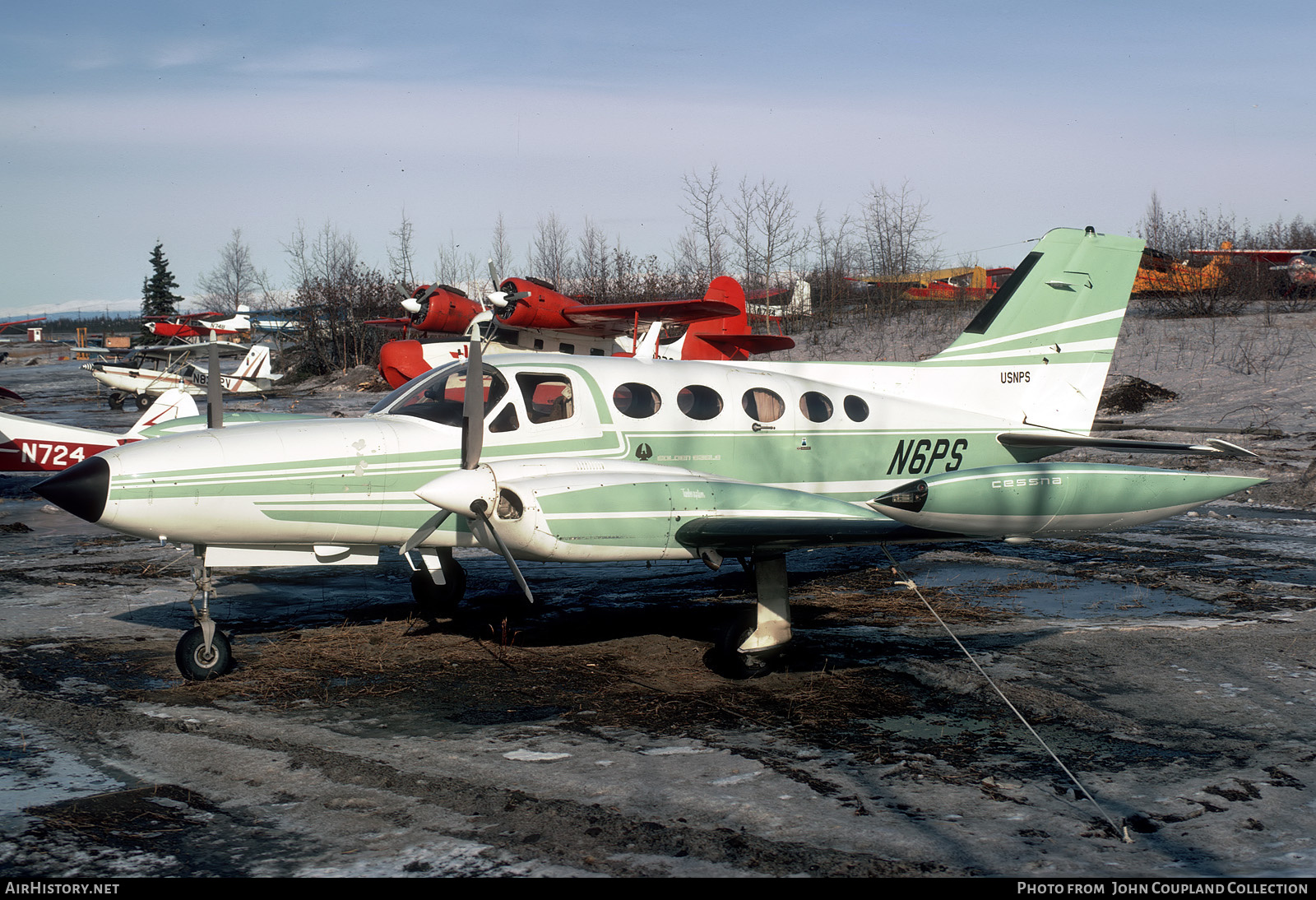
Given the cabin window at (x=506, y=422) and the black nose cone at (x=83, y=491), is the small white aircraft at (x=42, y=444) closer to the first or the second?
the black nose cone at (x=83, y=491)

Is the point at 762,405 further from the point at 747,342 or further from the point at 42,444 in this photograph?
the point at 42,444

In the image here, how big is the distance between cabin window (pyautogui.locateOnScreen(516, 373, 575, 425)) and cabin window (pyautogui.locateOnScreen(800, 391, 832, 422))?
101 inches

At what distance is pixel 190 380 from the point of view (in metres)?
38.2

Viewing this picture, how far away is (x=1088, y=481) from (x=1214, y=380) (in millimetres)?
19704

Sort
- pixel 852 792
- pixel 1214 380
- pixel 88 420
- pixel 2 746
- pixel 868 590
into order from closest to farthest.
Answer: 1. pixel 852 792
2. pixel 2 746
3. pixel 868 590
4. pixel 1214 380
5. pixel 88 420

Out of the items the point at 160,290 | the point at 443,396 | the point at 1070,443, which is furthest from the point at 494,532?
the point at 160,290

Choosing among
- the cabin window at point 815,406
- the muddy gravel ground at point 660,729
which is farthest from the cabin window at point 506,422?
the cabin window at point 815,406

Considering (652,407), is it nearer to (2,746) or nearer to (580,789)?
(580,789)

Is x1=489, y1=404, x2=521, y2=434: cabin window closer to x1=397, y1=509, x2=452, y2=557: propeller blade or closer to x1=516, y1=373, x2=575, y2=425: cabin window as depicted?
x1=516, y1=373, x2=575, y2=425: cabin window

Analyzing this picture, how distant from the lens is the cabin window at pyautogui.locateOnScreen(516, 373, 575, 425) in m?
7.98

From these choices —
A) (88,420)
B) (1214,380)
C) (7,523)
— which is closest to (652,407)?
(7,523)

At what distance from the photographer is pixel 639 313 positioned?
47.1 ft

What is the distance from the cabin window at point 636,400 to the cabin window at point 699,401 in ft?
0.85

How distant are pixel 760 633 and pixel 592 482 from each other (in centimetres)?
178
